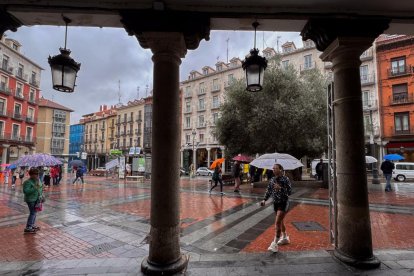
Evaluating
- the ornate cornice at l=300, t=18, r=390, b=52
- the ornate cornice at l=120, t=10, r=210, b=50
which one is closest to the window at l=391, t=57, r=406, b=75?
the ornate cornice at l=300, t=18, r=390, b=52

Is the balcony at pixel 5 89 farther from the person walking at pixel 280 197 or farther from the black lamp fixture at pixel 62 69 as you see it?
the person walking at pixel 280 197

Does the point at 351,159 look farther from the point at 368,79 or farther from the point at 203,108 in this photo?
the point at 203,108

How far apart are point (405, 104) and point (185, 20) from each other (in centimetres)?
3109

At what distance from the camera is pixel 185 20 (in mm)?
3795

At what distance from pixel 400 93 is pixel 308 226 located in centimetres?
2827

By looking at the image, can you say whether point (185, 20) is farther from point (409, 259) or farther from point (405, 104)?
point (405, 104)

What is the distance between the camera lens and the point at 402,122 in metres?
27.3

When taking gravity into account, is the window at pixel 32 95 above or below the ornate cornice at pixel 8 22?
above

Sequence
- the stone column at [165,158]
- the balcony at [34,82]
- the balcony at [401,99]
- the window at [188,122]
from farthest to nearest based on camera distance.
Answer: the window at [188,122] < the balcony at [34,82] < the balcony at [401,99] < the stone column at [165,158]

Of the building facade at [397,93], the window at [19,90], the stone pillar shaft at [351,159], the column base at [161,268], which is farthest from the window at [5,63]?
the building facade at [397,93]

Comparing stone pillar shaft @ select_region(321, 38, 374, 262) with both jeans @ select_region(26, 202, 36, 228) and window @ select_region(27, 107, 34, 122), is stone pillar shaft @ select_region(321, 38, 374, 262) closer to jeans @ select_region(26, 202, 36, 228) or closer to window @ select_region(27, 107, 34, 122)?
jeans @ select_region(26, 202, 36, 228)

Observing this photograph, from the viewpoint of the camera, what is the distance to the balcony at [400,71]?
89.1 feet

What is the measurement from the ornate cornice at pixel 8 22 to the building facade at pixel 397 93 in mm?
31834

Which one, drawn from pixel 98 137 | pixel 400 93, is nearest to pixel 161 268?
pixel 400 93
